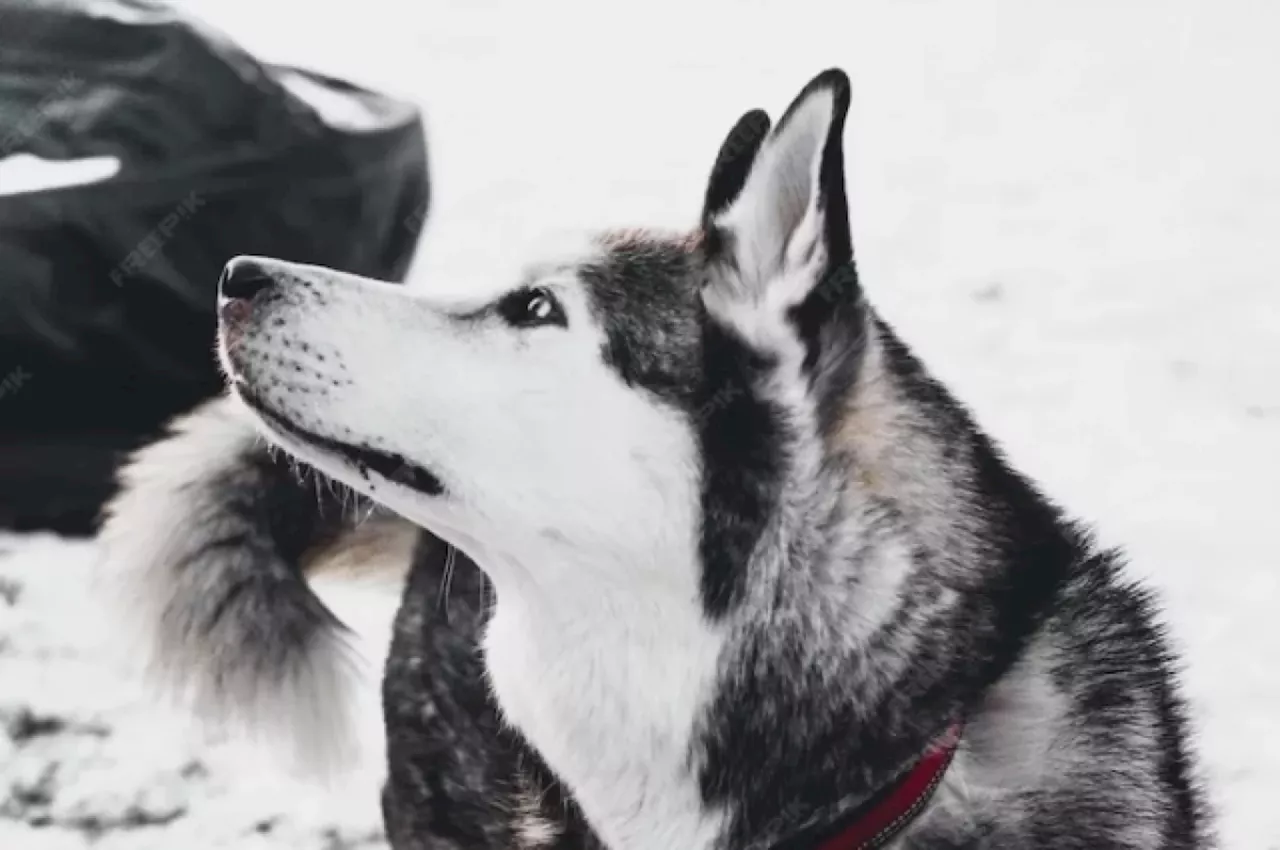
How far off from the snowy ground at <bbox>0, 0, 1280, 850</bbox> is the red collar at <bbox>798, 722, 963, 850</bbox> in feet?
0.88

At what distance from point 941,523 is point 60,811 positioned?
0.83 m

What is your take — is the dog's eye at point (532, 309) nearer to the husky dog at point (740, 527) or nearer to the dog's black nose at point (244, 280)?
the husky dog at point (740, 527)

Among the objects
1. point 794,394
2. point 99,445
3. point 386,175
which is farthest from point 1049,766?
point 99,445

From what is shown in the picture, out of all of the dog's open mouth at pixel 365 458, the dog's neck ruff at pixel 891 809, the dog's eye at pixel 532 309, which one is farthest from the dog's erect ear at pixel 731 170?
the dog's neck ruff at pixel 891 809

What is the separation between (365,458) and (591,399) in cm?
17

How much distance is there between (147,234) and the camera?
3.86 ft

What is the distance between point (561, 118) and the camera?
1215 mm

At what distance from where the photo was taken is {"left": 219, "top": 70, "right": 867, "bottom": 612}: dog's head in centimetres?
87

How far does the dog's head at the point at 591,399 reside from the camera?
Answer: 871 millimetres

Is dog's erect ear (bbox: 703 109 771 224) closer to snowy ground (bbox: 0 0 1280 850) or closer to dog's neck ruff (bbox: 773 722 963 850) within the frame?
snowy ground (bbox: 0 0 1280 850)

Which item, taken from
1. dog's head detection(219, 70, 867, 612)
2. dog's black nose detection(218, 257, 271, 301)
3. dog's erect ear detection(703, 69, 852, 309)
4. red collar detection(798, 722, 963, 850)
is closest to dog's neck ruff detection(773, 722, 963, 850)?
red collar detection(798, 722, 963, 850)

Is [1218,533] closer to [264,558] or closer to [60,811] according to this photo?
[264,558]

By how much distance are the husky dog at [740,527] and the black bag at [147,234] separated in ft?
0.91

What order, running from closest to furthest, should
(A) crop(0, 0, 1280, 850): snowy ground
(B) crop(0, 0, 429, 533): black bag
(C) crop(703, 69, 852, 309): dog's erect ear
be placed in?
(C) crop(703, 69, 852, 309): dog's erect ear, (A) crop(0, 0, 1280, 850): snowy ground, (B) crop(0, 0, 429, 533): black bag
